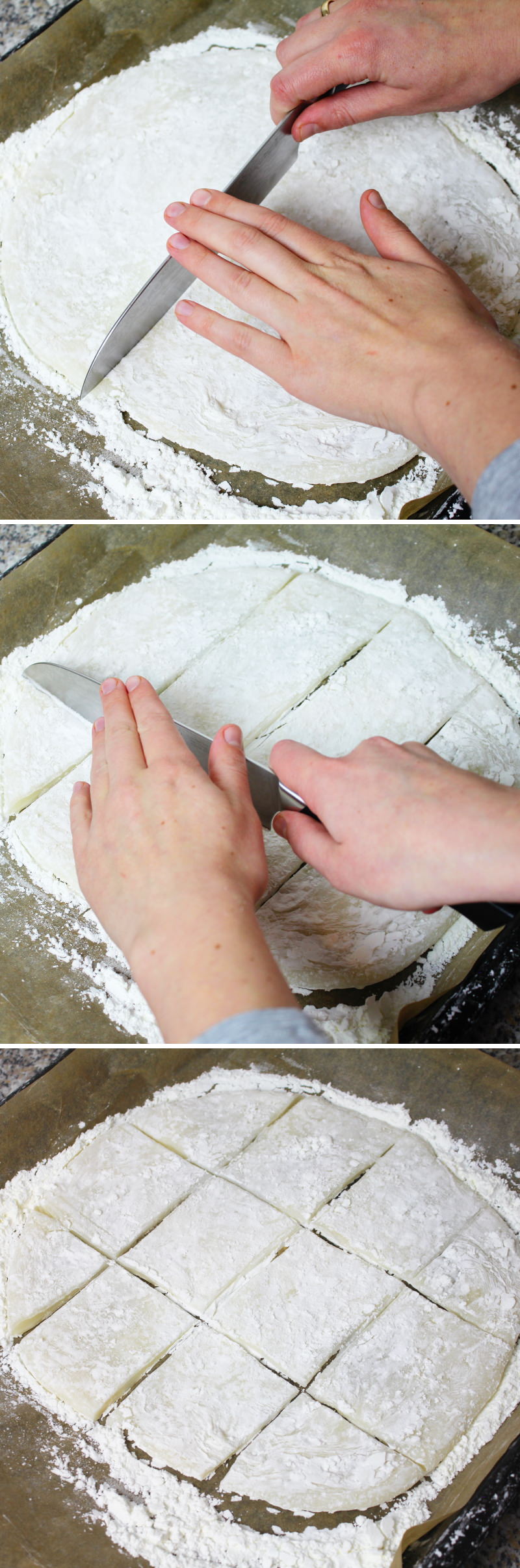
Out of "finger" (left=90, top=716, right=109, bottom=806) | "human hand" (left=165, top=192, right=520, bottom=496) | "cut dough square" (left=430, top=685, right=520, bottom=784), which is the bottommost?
"cut dough square" (left=430, top=685, right=520, bottom=784)

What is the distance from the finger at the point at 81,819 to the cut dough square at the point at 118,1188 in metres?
0.39

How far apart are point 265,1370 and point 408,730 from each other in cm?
71

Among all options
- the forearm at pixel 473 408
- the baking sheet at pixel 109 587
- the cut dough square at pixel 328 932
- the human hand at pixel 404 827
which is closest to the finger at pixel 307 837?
the human hand at pixel 404 827

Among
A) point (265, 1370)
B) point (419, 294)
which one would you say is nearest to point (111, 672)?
point (419, 294)

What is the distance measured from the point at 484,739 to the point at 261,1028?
47cm

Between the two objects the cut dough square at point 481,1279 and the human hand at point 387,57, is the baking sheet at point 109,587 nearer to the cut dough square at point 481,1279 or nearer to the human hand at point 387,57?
the cut dough square at point 481,1279

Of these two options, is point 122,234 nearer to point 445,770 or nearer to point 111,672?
point 111,672

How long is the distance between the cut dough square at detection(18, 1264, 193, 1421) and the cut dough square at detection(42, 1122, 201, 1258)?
5 centimetres

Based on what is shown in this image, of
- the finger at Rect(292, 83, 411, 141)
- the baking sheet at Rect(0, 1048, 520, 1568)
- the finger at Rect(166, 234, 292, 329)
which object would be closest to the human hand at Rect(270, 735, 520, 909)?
the baking sheet at Rect(0, 1048, 520, 1568)

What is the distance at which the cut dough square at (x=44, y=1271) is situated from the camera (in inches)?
41.4

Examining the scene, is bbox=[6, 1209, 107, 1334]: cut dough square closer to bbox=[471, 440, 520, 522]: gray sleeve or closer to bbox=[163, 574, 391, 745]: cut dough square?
bbox=[163, 574, 391, 745]: cut dough square

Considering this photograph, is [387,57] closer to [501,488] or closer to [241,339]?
[241,339]

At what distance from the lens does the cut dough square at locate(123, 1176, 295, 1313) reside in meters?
1.03

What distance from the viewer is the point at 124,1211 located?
1089 millimetres
